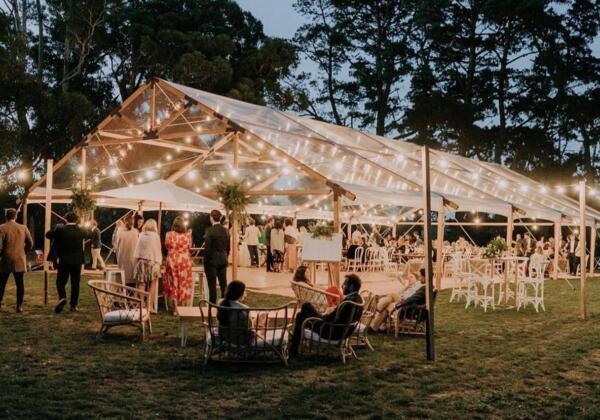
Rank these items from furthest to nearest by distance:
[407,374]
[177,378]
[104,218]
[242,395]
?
[104,218], [407,374], [177,378], [242,395]

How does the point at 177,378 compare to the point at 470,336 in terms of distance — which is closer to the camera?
the point at 177,378

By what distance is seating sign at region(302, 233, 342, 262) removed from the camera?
368 inches

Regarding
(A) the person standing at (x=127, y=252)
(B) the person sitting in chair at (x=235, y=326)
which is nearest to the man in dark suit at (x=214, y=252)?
(A) the person standing at (x=127, y=252)

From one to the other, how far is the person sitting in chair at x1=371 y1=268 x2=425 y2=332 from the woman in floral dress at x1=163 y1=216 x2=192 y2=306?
9.31ft

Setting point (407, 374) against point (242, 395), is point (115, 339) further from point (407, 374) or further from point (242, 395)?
point (407, 374)

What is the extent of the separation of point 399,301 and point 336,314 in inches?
82.4

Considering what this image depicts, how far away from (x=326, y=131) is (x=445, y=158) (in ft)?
13.5

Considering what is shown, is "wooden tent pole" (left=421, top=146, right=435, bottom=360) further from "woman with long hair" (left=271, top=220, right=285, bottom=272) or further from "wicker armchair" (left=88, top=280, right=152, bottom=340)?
"woman with long hair" (left=271, top=220, right=285, bottom=272)

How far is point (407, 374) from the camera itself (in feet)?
18.8

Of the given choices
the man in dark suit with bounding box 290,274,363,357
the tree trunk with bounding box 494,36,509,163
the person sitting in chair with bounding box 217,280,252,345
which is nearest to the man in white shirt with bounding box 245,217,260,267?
the man in dark suit with bounding box 290,274,363,357

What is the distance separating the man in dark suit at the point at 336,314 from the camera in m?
6.12

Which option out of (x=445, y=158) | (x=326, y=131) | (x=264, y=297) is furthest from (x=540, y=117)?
(x=264, y=297)

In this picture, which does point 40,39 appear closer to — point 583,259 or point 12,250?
point 12,250

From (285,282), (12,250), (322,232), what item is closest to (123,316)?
(12,250)
